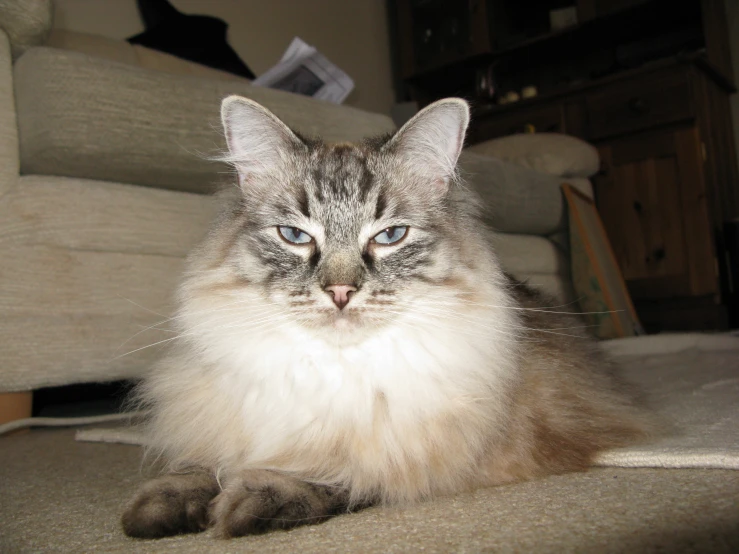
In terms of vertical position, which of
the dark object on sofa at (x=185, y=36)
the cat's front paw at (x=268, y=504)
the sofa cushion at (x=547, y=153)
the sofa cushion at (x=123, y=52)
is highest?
the dark object on sofa at (x=185, y=36)

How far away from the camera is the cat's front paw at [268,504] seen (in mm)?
894

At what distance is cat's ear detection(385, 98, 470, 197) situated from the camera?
131 centimetres

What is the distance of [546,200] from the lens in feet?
11.5

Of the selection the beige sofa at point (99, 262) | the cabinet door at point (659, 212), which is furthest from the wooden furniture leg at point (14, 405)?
the cabinet door at point (659, 212)

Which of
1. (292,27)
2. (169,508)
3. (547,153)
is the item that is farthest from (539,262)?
(292,27)

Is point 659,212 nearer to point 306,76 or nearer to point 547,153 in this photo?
point 547,153

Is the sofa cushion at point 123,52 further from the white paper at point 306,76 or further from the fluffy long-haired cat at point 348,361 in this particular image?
the fluffy long-haired cat at point 348,361

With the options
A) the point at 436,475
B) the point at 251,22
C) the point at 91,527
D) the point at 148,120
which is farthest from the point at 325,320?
the point at 251,22

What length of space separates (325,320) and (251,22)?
15.7 feet

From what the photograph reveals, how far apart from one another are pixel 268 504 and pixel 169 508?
170 mm

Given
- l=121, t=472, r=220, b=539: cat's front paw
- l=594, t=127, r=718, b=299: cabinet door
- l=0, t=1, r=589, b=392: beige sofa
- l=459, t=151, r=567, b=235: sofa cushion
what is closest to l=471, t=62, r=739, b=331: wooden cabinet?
l=594, t=127, r=718, b=299: cabinet door

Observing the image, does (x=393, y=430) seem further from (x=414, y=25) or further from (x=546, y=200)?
(x=414, y=25)

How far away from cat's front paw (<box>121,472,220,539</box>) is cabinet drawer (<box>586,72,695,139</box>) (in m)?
4.37

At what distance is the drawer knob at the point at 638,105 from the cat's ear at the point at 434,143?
12.0 feet
